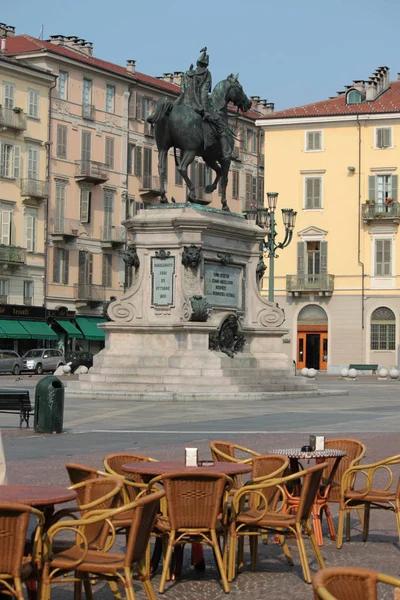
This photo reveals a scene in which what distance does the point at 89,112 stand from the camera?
74.2 metres

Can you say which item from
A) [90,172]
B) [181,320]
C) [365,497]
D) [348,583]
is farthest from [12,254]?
[348,583]

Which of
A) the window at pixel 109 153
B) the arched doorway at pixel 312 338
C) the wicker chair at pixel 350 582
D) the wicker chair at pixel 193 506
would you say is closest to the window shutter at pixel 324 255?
the arched doorway at pixel 312 338

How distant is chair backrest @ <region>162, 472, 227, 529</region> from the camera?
8.57 m

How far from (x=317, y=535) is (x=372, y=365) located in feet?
173

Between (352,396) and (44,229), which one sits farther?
(44,229)

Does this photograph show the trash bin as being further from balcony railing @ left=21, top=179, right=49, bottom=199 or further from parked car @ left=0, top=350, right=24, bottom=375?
balcony railing @ left=21, top=179, right=49, bottom=199

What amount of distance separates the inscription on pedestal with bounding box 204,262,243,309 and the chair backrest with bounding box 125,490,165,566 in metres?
23.8

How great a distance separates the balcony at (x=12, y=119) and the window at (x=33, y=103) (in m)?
0.93

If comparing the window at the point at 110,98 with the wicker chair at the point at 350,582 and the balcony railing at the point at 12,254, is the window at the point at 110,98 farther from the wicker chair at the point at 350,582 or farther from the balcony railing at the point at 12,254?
the wicker chair at the point at 350,582

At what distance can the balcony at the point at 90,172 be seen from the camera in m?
73.1

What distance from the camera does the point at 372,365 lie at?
206ft

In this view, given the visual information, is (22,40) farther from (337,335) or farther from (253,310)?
(253,310)

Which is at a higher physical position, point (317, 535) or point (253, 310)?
point (253, 310)

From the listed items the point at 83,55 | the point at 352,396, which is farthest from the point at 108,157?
the point at 352,396
